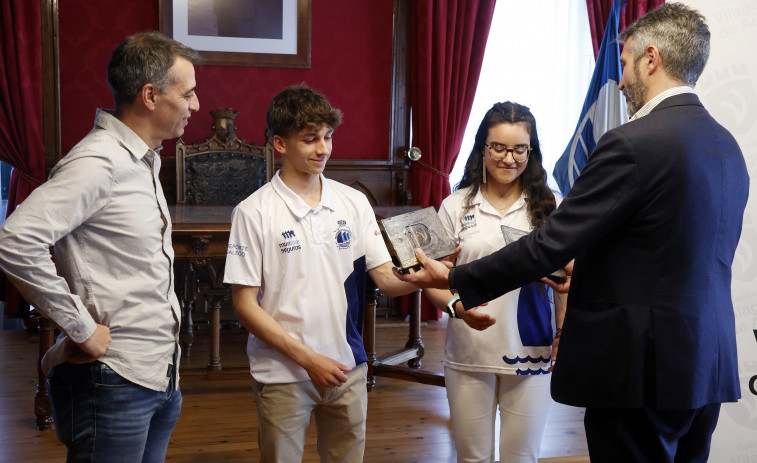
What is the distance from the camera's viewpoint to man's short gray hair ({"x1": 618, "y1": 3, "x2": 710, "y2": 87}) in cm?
160

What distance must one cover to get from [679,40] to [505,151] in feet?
2.23

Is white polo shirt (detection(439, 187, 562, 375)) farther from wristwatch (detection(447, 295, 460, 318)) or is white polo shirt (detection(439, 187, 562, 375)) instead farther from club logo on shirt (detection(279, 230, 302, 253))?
club logo on shirt (detection(279, 230, 302, 253))

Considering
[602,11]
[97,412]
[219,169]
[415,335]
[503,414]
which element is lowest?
[415,335]

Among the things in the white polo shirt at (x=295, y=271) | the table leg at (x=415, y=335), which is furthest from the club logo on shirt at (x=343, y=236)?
the table leg at (x=415, y=335)

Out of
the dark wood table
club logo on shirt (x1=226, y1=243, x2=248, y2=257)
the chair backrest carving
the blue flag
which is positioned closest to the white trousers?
club logo on shirt (x1=226, y1=243, x2=248, y2=257)

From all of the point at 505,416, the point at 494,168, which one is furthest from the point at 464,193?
the point at 505,416

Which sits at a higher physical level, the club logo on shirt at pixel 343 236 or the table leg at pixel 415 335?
the club logo on shirt at pixel 343 236

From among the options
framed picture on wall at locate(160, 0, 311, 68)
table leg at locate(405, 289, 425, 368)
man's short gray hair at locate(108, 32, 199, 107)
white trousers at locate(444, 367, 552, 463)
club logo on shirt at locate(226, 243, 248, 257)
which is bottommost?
table leg at locate(405, 289, 425, 368)

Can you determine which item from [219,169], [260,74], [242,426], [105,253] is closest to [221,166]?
[219,169]

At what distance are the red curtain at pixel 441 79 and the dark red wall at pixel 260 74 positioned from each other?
247 mm

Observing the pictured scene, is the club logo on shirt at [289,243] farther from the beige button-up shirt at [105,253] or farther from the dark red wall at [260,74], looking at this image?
the dark red wall at [260,74]

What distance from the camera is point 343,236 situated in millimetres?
2029

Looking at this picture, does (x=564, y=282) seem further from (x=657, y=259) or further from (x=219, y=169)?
(x=219, y=169)

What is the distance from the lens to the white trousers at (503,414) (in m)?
2.09
